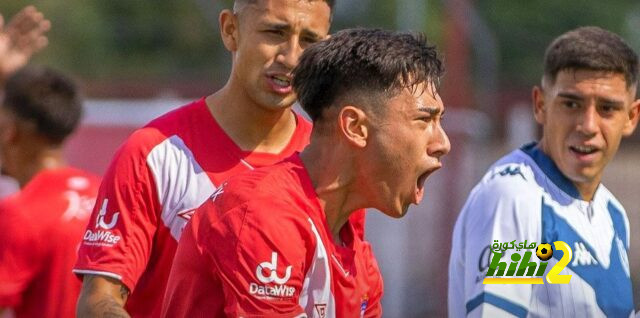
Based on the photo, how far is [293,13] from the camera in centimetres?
494

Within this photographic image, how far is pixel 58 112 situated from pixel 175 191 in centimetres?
217

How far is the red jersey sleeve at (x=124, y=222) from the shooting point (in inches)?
183

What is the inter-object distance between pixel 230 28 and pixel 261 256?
5.14 feet

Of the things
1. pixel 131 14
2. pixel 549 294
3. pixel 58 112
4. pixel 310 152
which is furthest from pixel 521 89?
pixel 310 152

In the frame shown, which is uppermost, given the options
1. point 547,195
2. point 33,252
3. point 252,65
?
point 252,65

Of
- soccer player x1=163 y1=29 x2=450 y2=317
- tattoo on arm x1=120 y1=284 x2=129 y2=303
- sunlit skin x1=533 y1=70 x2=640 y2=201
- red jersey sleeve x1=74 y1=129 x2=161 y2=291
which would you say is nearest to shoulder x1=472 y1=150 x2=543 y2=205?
sunlit skin x1=533 y1=70 x2=640 y2=201

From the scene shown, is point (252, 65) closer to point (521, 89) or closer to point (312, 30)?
point (312, 30)

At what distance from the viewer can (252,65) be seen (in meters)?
4.95

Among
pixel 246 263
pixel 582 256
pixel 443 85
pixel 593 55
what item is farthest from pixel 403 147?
pixel 443 85

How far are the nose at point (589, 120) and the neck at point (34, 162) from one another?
2794mm

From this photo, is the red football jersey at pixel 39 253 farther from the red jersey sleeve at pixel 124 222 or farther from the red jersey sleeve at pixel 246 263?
the red jersey sleeve at pixel 246 263

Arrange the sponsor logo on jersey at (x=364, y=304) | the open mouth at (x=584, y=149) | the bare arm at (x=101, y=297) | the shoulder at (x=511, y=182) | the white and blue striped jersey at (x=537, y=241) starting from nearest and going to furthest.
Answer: the sponsor logo on jersey at (x=364, y=304) → the bare arm at (x=101, y=297) → the white and blue striped jersey at (x=537, y=241) → the shoulder at (x=511, y=182) → the open mouth at (x=584, y=149)

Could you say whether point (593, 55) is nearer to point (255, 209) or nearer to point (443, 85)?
point (255, 209)

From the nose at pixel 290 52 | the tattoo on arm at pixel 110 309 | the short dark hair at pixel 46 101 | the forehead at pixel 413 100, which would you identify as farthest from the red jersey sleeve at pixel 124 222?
the short dark hair at pixel 46 101
